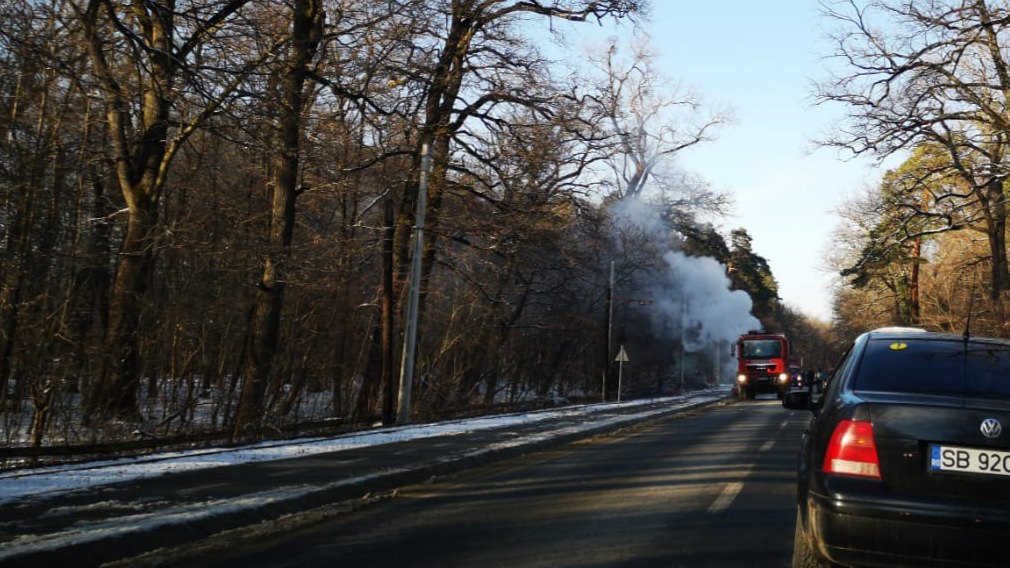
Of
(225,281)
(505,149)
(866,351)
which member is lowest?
(866,351)

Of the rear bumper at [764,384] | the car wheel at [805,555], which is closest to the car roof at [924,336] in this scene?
the car wheel at [805,555]

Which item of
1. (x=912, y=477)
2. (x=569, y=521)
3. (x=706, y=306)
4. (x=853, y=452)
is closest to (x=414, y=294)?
(x=569, y=521)

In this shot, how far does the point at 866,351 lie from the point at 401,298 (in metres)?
20.6

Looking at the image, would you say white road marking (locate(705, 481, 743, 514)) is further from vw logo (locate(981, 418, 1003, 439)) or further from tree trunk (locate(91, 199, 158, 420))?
tree trunk (locate(91, 199, 158, 420))

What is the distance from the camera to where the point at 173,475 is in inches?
383

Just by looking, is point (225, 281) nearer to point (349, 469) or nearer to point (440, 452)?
point (440, 452)

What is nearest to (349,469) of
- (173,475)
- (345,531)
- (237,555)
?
(173,475)

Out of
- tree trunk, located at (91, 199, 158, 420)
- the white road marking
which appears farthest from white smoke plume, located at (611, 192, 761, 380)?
the white road marking

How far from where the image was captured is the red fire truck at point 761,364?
4034cm

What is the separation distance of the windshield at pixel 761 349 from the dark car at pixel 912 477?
120 ft

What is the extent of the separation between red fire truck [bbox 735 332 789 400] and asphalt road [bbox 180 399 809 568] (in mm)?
28284

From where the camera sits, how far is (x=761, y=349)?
40.8 metres

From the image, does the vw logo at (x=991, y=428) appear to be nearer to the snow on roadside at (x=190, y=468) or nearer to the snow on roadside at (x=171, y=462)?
the snow on roadside at (x=190, y=468)

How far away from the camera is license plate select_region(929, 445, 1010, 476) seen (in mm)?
4648
